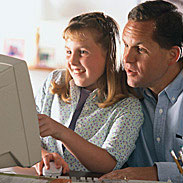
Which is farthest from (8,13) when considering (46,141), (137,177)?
(137,177)

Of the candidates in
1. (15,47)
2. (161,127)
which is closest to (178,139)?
(161,127)

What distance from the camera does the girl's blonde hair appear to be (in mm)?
1452

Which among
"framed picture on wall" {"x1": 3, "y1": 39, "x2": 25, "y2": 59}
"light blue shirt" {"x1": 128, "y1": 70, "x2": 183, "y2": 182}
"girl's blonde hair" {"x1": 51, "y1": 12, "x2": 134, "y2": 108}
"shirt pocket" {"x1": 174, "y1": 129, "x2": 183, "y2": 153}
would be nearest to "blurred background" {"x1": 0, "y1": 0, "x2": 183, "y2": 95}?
"framed picture on wall" {"x1": 3, "y1": 39, "x2": 25, "y2": 59}

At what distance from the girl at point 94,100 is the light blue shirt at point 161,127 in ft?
0.23

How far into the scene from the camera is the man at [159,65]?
4.56 ft

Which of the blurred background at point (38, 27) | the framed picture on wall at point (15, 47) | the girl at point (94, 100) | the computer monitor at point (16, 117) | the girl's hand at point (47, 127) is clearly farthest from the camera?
the framed picture on wall at point (15, 47)

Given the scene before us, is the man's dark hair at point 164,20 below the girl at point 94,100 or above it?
above

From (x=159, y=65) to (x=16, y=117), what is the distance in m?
0.85

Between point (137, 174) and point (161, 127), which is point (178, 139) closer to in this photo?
point (161, 127)

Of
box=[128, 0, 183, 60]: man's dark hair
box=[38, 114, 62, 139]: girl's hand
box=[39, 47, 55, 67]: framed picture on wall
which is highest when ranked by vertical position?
box=[128, 0, 183, 60]: man's dark hair

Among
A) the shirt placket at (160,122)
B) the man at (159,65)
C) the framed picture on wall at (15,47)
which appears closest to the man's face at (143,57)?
the man at (159,65)

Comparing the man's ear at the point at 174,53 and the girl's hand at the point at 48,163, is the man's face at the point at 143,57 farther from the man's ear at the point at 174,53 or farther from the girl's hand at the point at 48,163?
Result: the girl's hand at the point at 48,163

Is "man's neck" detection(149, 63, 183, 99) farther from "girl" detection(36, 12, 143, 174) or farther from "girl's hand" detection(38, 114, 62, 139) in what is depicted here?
"girl's hand" detection(38, 114, 62, 139)

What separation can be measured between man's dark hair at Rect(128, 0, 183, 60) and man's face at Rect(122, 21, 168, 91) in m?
0.02
